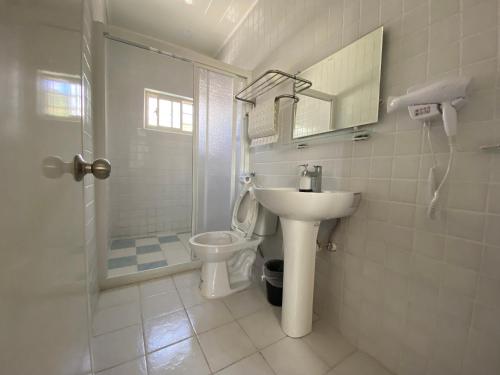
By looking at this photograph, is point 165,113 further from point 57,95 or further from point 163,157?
point 57,95

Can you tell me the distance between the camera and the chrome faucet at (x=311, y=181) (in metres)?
1.14

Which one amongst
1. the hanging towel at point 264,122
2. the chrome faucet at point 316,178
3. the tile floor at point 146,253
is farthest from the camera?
the tile floor at point 146,253

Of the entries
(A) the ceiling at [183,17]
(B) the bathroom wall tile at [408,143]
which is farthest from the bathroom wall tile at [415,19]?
(A) the ceiling at [183,17]

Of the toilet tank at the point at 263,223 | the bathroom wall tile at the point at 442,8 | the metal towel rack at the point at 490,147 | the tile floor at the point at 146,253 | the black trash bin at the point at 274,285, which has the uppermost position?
the bathroom wall tile at the point at 442,8

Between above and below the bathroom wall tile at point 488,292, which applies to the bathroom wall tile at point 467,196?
above

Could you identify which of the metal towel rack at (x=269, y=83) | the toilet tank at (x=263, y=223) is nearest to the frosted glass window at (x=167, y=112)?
the metal towel rack at (x=269, y=83)

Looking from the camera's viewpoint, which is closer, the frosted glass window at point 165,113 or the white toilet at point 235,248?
the white toilet at point 235,248

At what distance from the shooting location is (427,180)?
81cm

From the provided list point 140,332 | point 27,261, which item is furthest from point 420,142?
point 140,332

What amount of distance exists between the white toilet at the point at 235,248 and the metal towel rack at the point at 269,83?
2.73 feet

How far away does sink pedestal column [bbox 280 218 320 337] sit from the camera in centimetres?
105

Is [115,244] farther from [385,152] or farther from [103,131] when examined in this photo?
[385,152]

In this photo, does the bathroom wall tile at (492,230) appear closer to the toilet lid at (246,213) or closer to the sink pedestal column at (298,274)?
the sink pedestal column at (298,274)

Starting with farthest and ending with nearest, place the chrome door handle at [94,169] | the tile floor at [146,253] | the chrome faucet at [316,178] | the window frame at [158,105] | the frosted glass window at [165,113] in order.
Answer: the frosted glass window at [165,113]
the window frame at [158,105]
the tile floor at [146,253]
the chrome faucet at [316,178]
the chrome door handle at [94,169]
